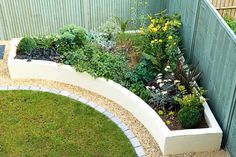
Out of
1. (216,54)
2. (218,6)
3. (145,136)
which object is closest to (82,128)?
(145,136)

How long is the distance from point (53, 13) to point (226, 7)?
433 centimetres

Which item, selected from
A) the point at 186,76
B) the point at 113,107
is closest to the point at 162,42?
the point at 186,76

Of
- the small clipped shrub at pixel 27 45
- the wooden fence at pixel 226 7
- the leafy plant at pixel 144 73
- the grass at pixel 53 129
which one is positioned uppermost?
the wooden fence at pixel 226 7

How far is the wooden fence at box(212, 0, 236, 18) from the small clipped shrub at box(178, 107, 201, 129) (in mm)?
2799

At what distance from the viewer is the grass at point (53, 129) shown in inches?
271

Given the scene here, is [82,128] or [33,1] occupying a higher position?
[33,1]

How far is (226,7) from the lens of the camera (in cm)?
841

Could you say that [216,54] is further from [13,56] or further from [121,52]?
[13,56]

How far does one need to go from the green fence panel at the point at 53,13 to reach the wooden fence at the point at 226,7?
1.64 metres

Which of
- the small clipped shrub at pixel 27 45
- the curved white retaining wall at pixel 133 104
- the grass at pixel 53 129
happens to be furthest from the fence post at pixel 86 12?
the grass at pixel 53 129

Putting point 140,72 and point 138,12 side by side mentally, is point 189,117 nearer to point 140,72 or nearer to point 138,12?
point 140,72

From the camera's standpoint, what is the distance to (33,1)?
31.5 ft

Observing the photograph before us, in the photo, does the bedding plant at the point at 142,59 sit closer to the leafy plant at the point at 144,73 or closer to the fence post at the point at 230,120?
the leafy plant at the point at 144,73

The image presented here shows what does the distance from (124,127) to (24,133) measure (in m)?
1.93
